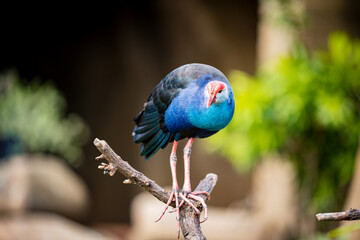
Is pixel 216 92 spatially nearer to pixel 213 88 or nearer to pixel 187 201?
pixel 213 88

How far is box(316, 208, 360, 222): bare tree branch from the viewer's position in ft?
3.43

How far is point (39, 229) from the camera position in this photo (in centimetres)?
422

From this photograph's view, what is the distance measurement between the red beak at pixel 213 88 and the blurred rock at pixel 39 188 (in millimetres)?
3754

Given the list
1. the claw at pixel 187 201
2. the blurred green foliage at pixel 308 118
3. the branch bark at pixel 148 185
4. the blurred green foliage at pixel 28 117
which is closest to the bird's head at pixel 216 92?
the branch bark at pixel 148 185

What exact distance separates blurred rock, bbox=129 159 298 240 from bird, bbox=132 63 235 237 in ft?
10.2

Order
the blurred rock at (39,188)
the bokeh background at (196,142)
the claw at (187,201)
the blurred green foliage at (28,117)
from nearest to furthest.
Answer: the claw at (187,201) < the bokeh background at (196,142) < the blurred rock at (39,188) < the blurred green foliage at (28,117)

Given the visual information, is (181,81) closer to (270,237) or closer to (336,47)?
(336,47)

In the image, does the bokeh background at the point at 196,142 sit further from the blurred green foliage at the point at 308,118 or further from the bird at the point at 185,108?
the bird at the point at 185,108

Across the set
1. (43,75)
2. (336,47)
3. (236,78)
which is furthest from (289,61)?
(43,75)

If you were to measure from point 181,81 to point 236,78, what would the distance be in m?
2.79

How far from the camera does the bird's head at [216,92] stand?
3.26 ft

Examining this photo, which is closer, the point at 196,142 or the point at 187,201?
the point at 187,201

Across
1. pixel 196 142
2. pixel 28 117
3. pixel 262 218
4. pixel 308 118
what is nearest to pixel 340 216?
pixel 308 118

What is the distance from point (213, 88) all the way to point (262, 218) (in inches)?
147
